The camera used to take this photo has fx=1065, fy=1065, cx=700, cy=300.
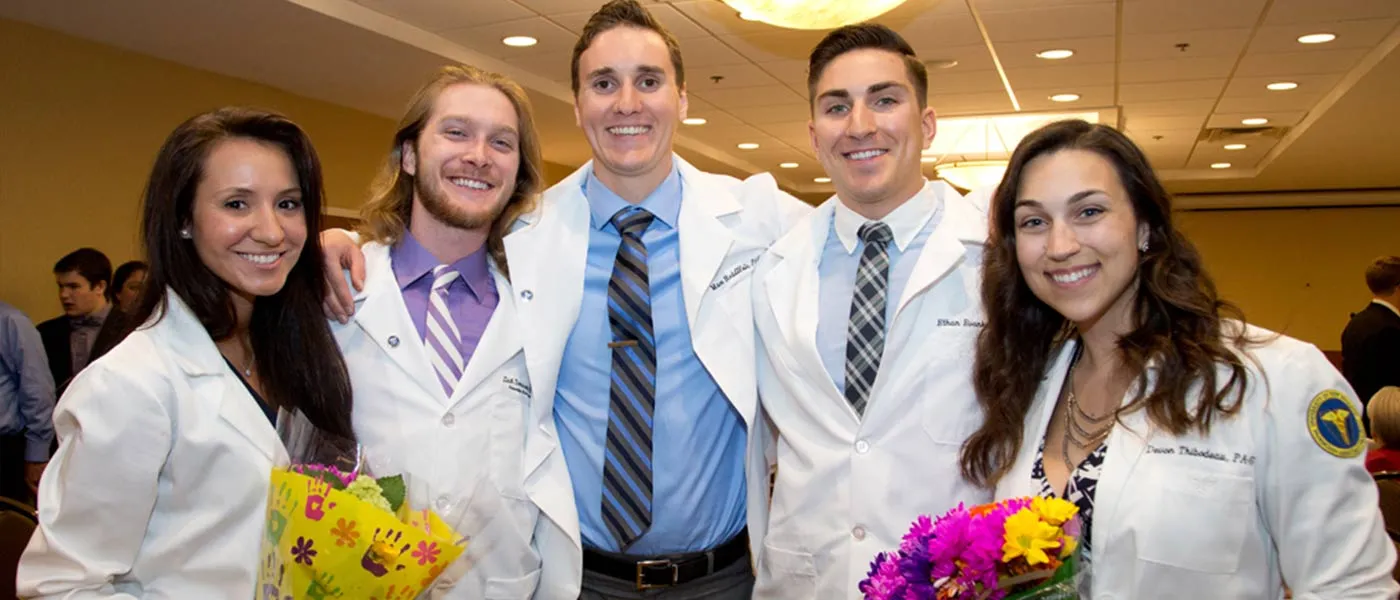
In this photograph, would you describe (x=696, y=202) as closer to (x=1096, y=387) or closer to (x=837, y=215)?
(x=837, y=215)

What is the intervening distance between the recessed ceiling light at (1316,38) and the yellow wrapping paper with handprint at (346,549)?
6723mm

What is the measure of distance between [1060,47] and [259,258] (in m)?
6.03

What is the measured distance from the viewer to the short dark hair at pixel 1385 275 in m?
7.42

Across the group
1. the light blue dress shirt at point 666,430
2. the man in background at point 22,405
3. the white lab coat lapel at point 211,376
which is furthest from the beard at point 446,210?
the man in background at point 22,405

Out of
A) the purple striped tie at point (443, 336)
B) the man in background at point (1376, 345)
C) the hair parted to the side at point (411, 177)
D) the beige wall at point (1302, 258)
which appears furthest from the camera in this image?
the beige wall at point (1302, 258)

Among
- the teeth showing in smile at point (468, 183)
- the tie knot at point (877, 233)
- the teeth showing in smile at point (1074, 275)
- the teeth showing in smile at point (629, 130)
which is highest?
the teeth showing in smile at point (629, 130)

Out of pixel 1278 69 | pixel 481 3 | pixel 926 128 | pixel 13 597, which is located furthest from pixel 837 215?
pixel 1278 69

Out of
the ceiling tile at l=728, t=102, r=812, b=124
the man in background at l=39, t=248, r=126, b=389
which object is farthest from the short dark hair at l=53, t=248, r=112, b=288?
the ceiling tile at l=728, t=102, r=812, b=124

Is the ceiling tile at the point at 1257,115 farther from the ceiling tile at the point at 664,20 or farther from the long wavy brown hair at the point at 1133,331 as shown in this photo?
the long wavy brown hair at the point at 1133,331

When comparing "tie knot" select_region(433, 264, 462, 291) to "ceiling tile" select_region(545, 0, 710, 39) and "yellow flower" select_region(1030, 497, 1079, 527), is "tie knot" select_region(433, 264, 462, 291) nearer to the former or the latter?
"yellow flower" select_region(1030, 497, 1079, 527)

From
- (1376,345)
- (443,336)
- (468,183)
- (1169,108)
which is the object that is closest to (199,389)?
(443,336)

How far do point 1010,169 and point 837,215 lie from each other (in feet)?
1.90

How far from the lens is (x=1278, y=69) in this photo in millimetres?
7535

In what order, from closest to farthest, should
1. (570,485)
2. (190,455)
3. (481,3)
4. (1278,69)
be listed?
1. (190,455)
2. (570,485)
3. (481,3)
4. (1278,69)
